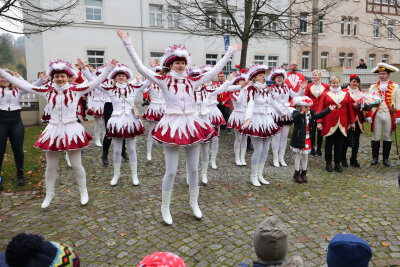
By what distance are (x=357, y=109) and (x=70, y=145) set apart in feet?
20.1

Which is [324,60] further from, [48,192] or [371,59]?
[48,192]

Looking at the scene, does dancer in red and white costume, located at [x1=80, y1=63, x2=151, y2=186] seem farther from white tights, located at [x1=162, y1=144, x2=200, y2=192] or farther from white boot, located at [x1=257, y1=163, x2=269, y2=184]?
white boot, located at [x1=257, y1=163, x2=269, y2=184]

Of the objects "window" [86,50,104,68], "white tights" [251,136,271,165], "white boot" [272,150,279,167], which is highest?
"window" [86,50,104,68]

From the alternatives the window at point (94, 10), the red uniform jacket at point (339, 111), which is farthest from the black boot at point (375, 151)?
the window at point (94, 10)

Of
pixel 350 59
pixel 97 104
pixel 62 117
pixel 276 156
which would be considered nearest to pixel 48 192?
pixel 62 117

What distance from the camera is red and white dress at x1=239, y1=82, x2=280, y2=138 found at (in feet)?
20.1

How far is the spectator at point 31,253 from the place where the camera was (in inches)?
67.2

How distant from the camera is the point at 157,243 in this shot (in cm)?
403

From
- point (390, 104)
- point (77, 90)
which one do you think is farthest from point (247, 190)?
point (390, 104)

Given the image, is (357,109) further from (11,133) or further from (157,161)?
(11,133)

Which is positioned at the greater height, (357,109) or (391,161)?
(357,109)

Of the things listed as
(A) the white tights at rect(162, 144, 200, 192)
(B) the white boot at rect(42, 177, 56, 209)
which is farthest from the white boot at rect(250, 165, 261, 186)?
(B) the white boot at rect(42, 177, 56, 209)

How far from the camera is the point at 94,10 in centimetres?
2384

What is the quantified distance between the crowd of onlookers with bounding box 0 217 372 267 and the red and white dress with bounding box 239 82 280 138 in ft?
12.9
